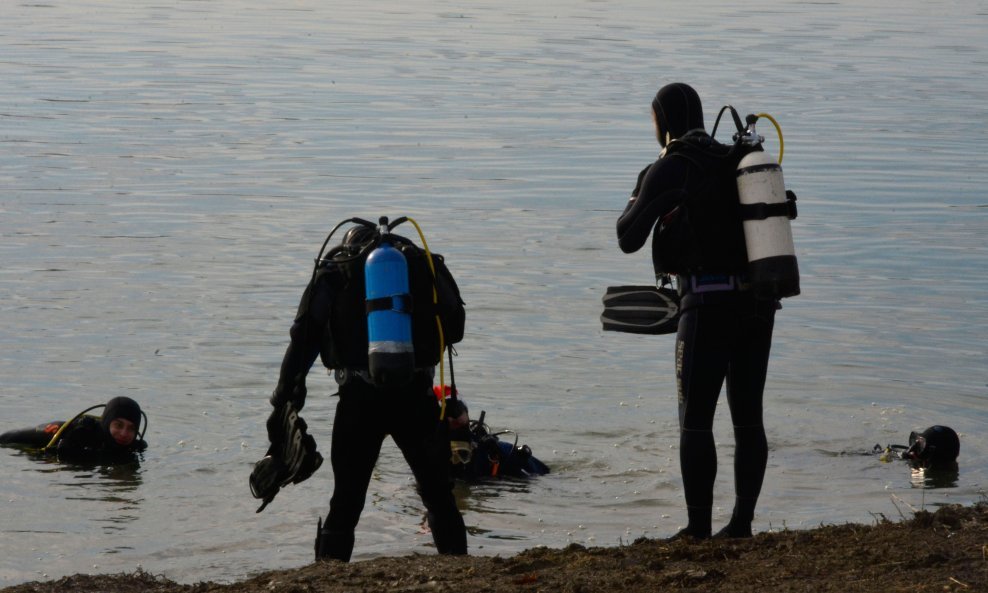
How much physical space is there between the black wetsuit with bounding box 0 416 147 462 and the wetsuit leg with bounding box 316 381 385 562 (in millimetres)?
3988

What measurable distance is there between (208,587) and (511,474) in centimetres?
344

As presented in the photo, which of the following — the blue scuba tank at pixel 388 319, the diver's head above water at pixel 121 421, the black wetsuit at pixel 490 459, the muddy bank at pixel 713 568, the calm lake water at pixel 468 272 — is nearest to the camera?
the muddy bank at pixel 713 568

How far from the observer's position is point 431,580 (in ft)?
18.9

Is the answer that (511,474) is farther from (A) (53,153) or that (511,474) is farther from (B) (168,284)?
(A) (53,153)

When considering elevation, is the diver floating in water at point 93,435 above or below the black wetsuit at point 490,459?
above

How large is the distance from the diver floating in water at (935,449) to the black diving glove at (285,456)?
4.89 metres

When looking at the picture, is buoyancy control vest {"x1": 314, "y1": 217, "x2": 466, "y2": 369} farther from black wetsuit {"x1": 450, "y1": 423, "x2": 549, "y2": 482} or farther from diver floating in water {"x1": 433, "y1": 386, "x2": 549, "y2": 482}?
black wetsuit {"x1": 450, "y1": 423, "x2": 549, "y2": 482}

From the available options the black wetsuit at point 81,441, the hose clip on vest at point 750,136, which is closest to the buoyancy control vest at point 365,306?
the hose clip on vest at point 750,136

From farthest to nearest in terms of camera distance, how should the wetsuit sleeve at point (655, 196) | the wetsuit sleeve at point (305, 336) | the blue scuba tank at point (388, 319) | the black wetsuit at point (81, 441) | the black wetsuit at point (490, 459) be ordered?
the black wetsuit at point (81, 441), the black wetsuit at point (490, 459), the wetsuit sleeve at point (655, 196), the wetsuit sleeve at point (305, 336), the blue scuba tank at point (388, 319)

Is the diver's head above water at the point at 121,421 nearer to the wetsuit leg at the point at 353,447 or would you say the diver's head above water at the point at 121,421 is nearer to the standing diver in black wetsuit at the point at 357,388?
the standing diver in black wetsuit at the point at 357,388

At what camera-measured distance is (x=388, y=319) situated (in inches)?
233

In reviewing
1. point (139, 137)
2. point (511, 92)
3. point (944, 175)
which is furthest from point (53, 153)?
point (944, 175)

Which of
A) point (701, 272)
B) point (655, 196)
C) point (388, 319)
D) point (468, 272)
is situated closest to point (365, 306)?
point (388, 319)

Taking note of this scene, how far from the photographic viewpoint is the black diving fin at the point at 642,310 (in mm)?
6539
